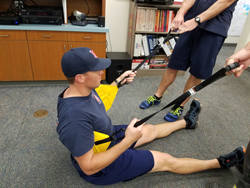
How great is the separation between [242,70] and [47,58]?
213 cm

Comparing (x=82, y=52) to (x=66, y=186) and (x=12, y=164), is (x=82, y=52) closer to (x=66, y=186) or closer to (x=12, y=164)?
(x=66, y=186)

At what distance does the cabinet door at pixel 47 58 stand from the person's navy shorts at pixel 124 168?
157 centimetres

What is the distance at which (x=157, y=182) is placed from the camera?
133 centimetres

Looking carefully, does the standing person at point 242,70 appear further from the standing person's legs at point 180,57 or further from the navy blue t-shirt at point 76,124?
the navy blue t-shirt at point 76,124

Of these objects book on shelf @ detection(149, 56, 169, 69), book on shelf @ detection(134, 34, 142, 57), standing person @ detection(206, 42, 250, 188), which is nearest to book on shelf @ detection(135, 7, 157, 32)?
book on shelf @ detection(134, 34, 142, 57)

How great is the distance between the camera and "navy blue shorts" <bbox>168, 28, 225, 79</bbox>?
1.65 meters

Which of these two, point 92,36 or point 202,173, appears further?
point 92,36

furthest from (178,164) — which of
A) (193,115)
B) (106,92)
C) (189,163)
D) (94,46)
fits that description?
(94,46)

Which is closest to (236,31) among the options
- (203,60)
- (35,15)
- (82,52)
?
(203,60)

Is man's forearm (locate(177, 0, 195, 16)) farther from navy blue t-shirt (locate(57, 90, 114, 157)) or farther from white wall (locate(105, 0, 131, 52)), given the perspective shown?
navy blue t-shirt (locate(57, 90, 114, 157))

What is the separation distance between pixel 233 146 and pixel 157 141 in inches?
29.0

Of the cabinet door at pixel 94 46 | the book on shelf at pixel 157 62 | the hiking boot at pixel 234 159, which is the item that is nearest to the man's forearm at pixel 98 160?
the hiking boot at pixel 234 159

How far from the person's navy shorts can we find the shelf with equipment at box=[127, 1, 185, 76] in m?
1.87

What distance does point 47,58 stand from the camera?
2309mm
